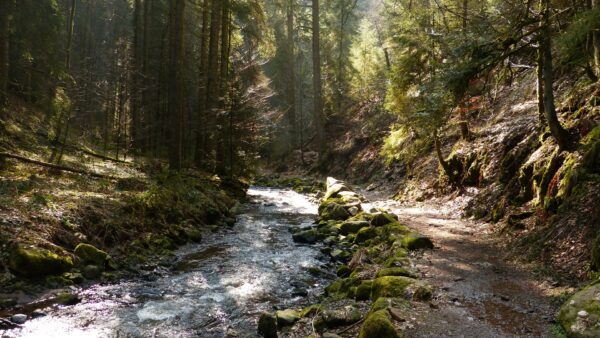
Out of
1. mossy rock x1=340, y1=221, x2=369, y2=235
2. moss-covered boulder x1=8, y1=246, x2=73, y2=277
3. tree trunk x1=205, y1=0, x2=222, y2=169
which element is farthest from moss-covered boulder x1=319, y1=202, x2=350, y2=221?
moss-covered boulder x1=8, y1=246, x2=73, y2=277

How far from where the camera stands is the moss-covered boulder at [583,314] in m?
4.29

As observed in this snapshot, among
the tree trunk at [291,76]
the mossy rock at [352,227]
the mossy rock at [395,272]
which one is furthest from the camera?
the tree trunk at [291,76]

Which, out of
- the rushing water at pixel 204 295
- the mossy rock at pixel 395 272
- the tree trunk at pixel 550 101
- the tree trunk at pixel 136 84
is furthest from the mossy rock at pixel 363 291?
the tree trunk at pixel 136 84

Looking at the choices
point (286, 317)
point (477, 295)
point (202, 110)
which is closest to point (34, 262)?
point (286, 317)

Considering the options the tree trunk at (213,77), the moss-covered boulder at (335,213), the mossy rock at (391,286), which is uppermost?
the tree trunk at (213,77)

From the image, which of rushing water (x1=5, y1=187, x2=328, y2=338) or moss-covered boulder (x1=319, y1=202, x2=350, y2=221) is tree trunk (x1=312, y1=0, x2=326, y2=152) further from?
rushing water (x1=5, y1=187, x2=328, y2=338)

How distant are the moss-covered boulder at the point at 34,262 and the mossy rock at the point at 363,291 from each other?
4834 millimetres

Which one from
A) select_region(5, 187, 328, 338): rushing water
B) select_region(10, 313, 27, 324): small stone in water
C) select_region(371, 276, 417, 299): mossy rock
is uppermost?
select_region(371, 276, 417, 299): mossy rock

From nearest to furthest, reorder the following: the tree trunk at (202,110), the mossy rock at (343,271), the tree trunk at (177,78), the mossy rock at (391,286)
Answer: the mossy rock at (391,286)
the mossy rock at (343,271)
the tree trunk at (177,78)
the tree trunk at (202,110)

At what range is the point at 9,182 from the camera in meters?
9.05

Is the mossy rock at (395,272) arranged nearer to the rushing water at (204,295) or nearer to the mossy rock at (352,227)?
the rushing water at (204,295)

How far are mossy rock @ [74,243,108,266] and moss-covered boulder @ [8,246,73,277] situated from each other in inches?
17.1

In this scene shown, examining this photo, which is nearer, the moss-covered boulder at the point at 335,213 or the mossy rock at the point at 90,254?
the mossy rock at the point at 90,254

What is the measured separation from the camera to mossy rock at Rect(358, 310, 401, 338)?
4.62 meters
